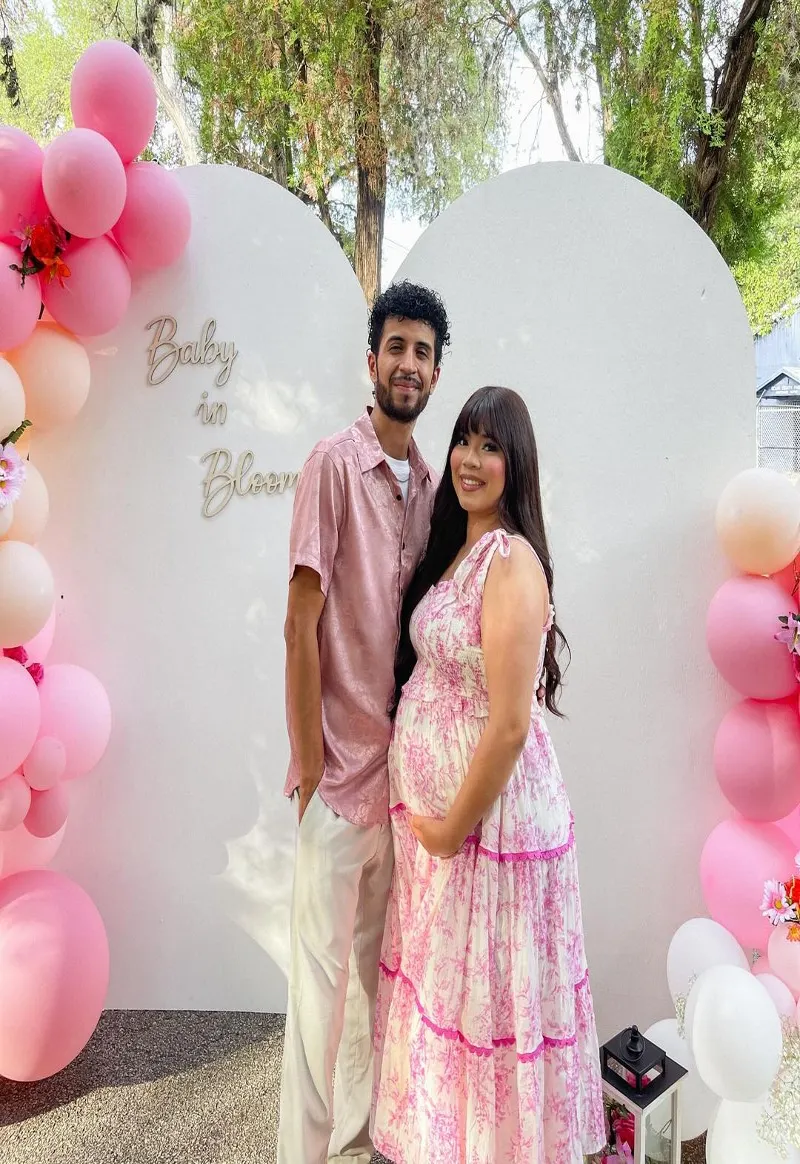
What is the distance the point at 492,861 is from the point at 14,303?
1713 mm

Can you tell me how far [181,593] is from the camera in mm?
2346

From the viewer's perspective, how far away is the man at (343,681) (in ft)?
5.10

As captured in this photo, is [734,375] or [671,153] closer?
[734,375]

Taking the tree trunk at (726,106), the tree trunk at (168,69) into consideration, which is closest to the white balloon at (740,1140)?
the tree trunk at (726,106)

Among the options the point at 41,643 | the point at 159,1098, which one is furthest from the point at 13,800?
the point at 159,1098

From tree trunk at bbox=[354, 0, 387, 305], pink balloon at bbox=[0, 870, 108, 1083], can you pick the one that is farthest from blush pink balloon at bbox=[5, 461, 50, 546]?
tree trunk at bbox=[354, 0, 387, 305]

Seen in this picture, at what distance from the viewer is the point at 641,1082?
5.16 ft

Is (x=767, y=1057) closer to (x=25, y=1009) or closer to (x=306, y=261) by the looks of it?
(x=25, y=1009)

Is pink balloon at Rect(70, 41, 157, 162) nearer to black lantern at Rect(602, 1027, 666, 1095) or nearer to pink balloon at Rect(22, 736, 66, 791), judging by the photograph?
pink balloon at Rect(22, 736, 66, 791)

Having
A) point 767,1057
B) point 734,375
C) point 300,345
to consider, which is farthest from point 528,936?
point 300,345

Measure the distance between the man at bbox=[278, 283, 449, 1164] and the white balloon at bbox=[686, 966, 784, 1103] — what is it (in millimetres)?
755

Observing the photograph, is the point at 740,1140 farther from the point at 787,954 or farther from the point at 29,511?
the point at 29,511

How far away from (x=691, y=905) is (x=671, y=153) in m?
2.99

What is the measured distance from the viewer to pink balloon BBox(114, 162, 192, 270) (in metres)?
2.06
